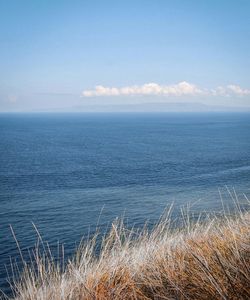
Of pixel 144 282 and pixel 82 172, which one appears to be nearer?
pixel 144 282

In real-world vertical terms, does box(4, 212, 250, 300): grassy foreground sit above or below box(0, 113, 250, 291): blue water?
above

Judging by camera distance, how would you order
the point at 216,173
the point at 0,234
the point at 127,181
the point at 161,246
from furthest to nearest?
the point at 216,173 < the point at 127,181 < the point at 0,234 < the point at 161,246

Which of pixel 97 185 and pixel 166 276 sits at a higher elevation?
pixel 166 276

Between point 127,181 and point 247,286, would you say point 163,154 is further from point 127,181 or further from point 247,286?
point 247,286

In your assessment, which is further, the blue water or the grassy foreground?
the blue water

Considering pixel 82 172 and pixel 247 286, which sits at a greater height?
pixel 247 286

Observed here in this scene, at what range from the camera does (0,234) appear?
33.0 meters

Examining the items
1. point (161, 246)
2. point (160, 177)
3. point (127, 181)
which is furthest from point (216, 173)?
point (161, 246)

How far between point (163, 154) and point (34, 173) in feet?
107

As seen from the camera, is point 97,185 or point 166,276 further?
point 97,185

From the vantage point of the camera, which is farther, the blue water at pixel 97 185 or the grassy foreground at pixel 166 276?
the blue water at pixel 97 185

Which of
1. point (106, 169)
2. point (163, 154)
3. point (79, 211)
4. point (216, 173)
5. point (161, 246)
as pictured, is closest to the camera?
point (161, 246)

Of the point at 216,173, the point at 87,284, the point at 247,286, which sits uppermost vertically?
the point at 247,286

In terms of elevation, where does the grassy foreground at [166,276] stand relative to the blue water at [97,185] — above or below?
above
